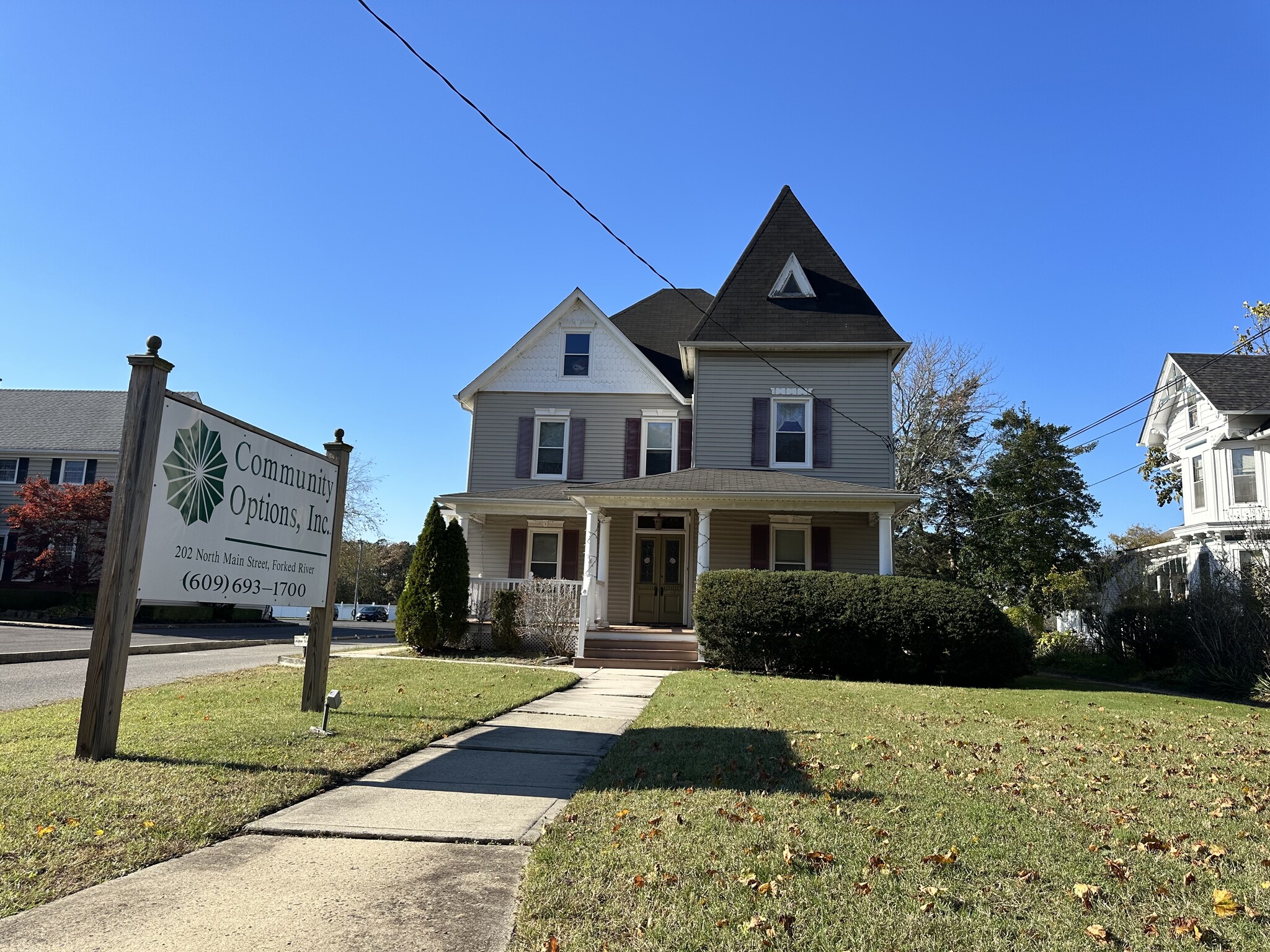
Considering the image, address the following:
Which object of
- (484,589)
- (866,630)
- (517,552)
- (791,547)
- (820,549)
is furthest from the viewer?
(517,552)

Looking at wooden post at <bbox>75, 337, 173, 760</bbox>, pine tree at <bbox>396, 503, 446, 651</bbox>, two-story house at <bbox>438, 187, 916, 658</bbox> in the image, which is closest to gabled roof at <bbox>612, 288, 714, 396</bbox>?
two-story house at <bbox>438, 187, 916, 658</bbox>

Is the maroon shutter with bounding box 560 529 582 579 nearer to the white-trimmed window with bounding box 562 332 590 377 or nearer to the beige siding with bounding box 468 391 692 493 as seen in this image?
the beige siding with bounding box 468 391 692 493

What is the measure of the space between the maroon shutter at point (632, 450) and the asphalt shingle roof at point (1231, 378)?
16.2 meters

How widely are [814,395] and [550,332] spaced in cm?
680

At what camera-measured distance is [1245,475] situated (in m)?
22.7

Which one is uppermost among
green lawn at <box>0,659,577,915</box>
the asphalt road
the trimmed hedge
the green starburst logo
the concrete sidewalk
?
the green starburst logo

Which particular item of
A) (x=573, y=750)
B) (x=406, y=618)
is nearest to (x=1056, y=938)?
(x=573, y=750)

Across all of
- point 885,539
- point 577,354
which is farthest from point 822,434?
point 577,354

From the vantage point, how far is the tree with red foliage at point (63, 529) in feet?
90.6

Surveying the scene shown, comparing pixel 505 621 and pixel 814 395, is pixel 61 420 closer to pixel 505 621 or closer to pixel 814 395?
pixel 505 621

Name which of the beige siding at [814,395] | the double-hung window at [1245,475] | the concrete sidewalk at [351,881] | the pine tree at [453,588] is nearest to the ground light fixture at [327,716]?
the concrete sidewalk at [351,881]

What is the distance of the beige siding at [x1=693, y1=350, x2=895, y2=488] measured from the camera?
1945 cm

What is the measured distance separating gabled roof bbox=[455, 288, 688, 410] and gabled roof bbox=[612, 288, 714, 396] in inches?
29.7

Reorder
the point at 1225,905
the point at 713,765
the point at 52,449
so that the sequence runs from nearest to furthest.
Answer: the point at 1225,905 → the point at 713,765 → the point at 52,449
